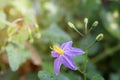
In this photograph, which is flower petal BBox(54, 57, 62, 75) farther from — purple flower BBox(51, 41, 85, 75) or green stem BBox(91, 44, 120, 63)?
green stem BBox(91, 44, 120, 63)

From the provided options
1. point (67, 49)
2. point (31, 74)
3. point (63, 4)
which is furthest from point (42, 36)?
point (67, 49)

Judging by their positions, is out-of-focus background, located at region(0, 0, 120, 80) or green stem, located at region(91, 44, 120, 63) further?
green stem, located at region(91, 44, 120, 63)

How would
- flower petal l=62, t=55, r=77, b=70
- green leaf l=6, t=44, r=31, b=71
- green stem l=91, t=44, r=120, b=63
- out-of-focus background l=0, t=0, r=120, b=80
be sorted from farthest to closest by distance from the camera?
green stem l=91, t=44, r=120, b=63
out-of-focus background l=0, t=0, r=120, b=80
green leaf l=6, t=44, r=31, b=71
flower petal l=62, t=55, r=77, b=70

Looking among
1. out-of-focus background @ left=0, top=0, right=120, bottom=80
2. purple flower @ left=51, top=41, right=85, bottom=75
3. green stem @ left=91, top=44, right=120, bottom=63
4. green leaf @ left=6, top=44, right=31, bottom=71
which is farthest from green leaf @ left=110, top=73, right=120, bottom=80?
purple flower @ left=51, top=41, right=85, bottom=75

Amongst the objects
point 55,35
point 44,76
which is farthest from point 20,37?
point 44,76

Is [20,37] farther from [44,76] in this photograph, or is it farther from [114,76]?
[114,76]

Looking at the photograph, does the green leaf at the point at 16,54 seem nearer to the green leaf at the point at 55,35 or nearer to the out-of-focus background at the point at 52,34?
the out-of-focus background at the point at 52,34

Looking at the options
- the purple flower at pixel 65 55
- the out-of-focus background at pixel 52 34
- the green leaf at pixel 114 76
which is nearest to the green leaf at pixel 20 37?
the out-of-focus background at pixel 52 34
